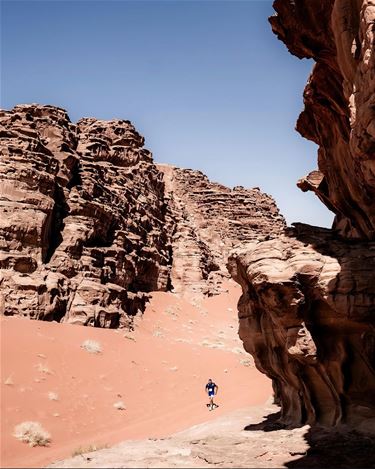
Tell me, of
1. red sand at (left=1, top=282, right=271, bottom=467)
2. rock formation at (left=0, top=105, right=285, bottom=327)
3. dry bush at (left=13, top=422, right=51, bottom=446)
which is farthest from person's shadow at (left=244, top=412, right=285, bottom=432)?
A: rock formation at (left=0, top=105, right=285, bottom=327)

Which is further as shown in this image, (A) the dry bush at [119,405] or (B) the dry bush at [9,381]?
(A) the dry bush at [119,405]

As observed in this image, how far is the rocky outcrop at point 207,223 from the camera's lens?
5834cm

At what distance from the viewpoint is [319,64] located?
42.3ft

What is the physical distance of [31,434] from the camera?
12547 mm

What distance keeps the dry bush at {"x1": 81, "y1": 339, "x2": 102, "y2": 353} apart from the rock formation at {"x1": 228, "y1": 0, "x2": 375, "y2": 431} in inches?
607

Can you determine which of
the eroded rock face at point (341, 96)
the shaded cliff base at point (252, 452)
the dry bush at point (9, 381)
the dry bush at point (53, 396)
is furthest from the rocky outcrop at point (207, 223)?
the shaded cliff base at point (252, 452)

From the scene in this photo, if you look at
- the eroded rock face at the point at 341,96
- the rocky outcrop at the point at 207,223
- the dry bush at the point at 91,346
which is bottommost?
the dry bush at the point at 91,346

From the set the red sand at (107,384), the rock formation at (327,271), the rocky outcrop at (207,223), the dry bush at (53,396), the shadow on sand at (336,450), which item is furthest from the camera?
the rocky outcrop at (207,223)

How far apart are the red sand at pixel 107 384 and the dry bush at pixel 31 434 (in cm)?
23

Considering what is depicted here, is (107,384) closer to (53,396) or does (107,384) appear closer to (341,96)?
(53,396)

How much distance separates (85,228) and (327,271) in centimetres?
2939

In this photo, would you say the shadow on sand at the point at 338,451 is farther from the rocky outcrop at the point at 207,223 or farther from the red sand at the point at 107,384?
the rocky outcrop at the point at 207,223

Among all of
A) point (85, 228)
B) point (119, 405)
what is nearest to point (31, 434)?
point (119, 405)

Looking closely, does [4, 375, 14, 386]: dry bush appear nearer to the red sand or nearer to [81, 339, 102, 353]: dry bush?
the red sand
